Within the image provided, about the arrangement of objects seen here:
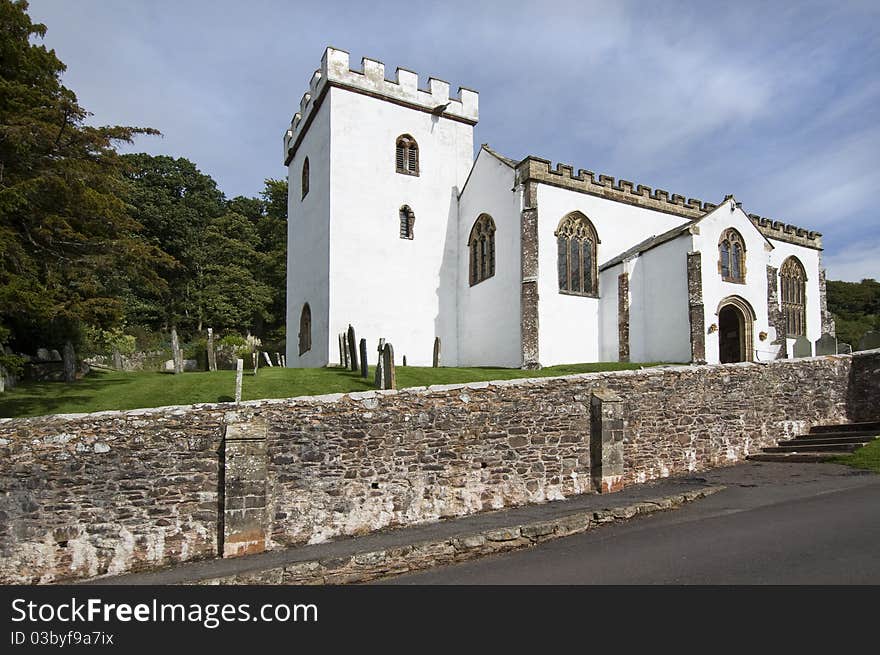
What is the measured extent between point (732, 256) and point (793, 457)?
42.5ft

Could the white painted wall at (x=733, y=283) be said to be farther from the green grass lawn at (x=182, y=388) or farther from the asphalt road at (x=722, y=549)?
the asphalt road at (x=722, y=549)

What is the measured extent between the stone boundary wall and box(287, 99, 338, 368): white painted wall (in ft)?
47.2

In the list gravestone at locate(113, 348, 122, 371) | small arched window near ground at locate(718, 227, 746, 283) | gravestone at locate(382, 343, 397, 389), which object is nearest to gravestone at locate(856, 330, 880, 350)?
small arched window near ground at locate(718, 227, 746, 283)

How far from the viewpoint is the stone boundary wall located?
345 inches

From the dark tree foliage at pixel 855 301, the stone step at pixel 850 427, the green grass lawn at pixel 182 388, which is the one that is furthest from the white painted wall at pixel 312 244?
the dark tree foliage at pixel 855 301

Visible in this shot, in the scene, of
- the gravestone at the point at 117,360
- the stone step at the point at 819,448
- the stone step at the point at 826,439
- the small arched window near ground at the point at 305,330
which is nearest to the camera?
the stone step at the point at 819,448

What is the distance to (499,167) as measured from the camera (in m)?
25.9

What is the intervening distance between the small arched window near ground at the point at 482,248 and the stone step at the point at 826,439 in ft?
45.3

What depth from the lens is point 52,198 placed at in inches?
504

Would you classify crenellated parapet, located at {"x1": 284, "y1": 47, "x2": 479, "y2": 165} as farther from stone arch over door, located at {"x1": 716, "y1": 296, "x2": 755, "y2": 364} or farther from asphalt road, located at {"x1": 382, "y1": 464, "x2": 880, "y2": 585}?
asphalt road, located at {"x1": 382, "y1": 464, "x2": 880, "y2": 585}

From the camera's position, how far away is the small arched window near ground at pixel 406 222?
2716 cm

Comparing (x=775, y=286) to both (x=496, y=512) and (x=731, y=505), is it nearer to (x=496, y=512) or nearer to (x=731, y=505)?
(x=731, y=505)

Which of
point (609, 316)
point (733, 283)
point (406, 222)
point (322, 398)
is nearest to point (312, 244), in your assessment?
point (406, 222)
